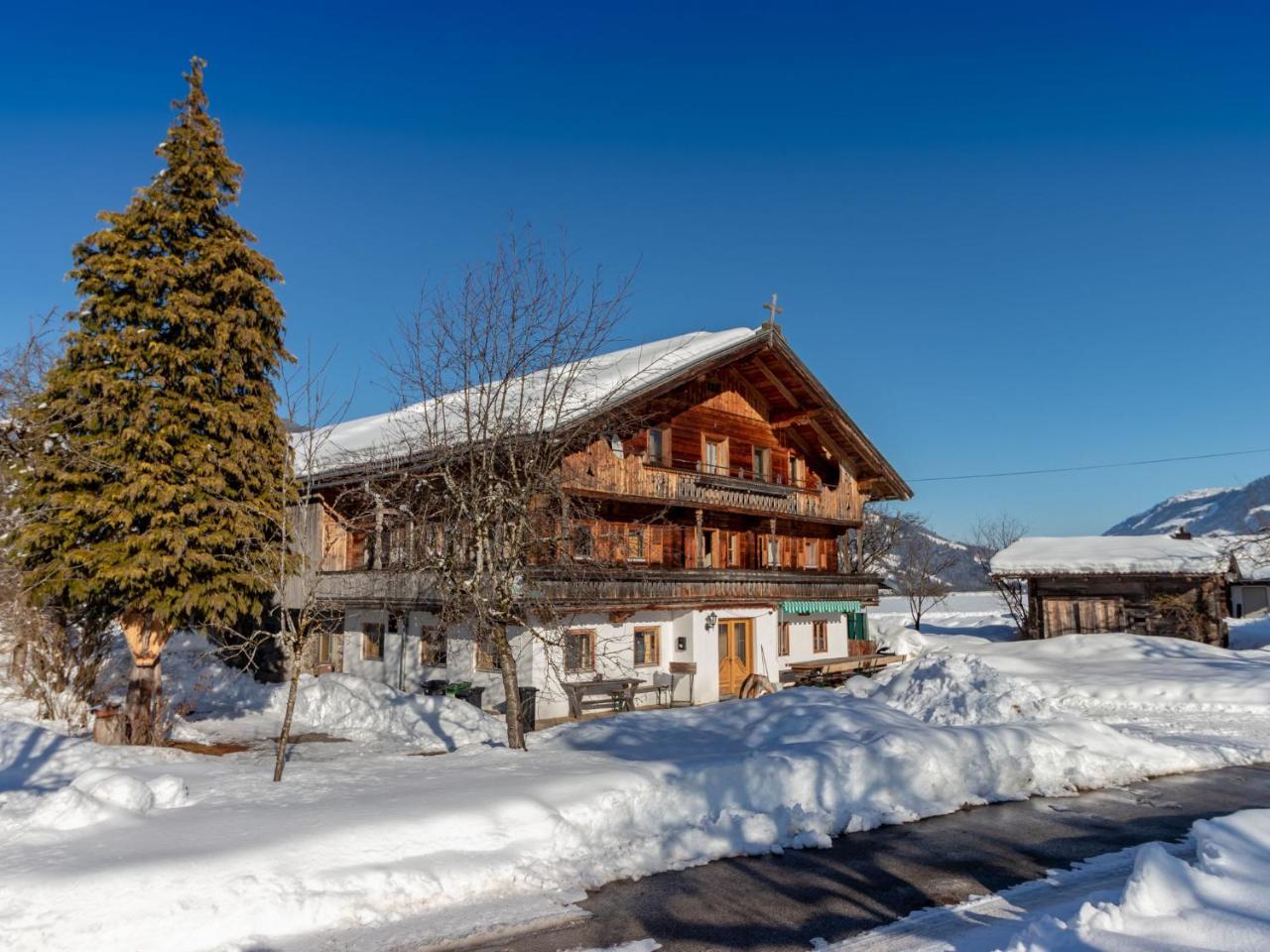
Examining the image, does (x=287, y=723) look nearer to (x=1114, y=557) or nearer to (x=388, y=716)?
(x=388, y=716)

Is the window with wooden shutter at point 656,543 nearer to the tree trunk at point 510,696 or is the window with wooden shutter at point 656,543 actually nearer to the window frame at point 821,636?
the window frame at point 821,636

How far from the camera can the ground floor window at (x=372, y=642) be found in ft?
87.8

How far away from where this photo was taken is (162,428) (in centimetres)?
1672

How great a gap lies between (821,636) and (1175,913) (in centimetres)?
2774

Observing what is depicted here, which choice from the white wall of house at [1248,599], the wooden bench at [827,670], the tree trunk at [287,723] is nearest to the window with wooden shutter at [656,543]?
the wooden bench at [827,670]

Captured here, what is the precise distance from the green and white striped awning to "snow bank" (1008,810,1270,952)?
869 inches

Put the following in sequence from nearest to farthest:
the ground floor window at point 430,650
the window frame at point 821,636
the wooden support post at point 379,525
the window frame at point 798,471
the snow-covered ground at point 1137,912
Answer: the snow-covered ground at point 1137,912 → the wooden support post at point 379,525 → the ground floor window at point 430,650 → the window frame at point 821,636 → the window frame at point 798,471

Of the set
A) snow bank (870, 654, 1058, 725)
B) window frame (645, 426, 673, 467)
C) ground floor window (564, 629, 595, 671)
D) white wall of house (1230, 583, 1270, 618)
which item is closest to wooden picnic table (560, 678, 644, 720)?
ground floor window (564, 629, 595, 671)

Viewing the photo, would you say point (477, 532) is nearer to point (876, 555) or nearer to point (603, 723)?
point (603, 723)

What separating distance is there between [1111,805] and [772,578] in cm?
1642

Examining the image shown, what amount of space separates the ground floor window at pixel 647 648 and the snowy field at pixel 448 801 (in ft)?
21.8

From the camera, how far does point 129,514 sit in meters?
16.1

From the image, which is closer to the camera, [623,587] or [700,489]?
[623,587]

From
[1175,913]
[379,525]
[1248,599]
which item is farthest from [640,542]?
[1248,599]
